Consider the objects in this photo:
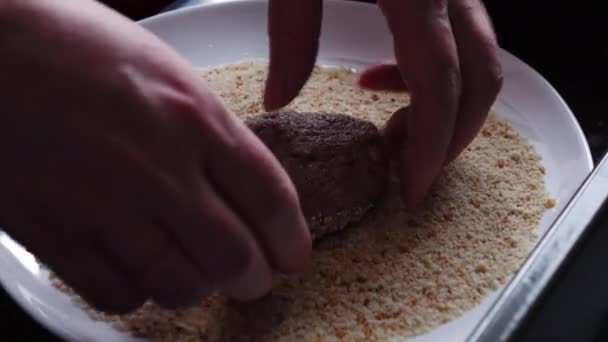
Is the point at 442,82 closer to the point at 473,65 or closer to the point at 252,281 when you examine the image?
the point at 473,65

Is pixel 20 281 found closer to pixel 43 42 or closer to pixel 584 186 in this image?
pixel 43 42

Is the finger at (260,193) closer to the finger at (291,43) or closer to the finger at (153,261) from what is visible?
the finger at (153,261)

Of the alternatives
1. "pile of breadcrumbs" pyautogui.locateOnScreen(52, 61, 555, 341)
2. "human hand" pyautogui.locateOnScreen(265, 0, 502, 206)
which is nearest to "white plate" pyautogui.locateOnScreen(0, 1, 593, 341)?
"pile of breadcrumbs" pyautogui.locateOnScreen(52, 61, 555, 341)

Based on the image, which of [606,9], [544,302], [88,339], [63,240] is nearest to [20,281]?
[88,339]

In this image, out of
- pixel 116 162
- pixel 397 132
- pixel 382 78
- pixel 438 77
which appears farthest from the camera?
pixel 382 78

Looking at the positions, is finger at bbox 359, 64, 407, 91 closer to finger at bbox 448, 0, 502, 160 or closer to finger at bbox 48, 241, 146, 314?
finger at bbox 448, 0, 502, 160

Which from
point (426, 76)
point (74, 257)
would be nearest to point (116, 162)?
point (74, 257)
